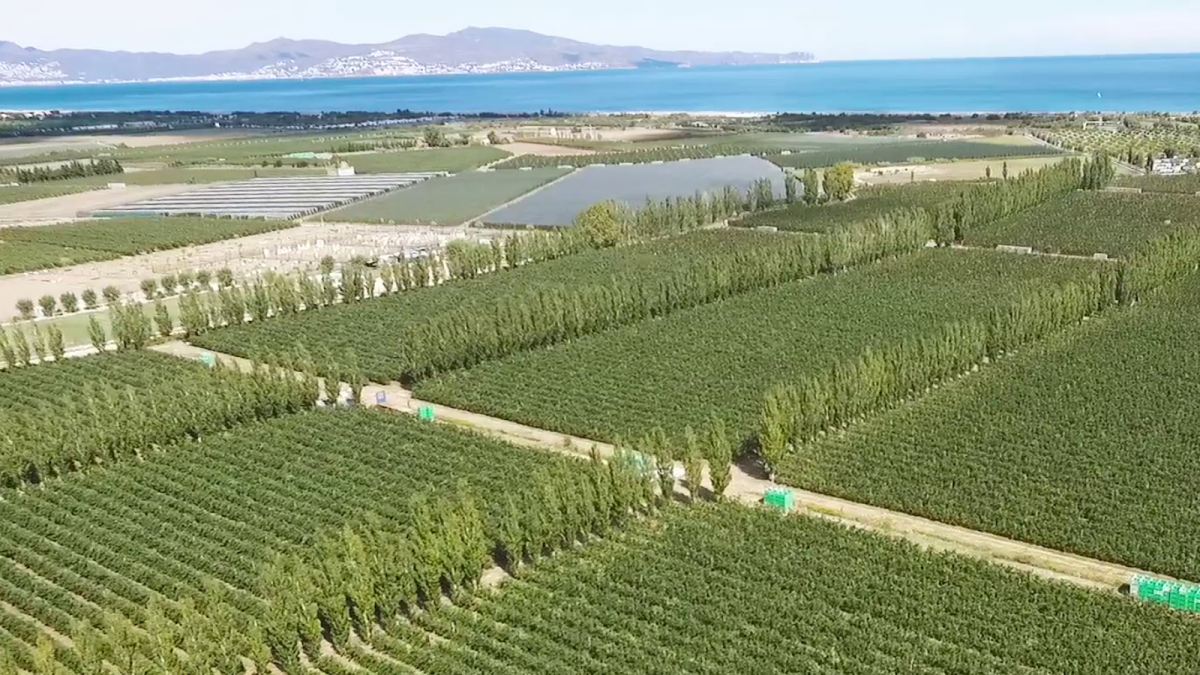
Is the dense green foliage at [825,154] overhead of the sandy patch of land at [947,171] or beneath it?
overhead

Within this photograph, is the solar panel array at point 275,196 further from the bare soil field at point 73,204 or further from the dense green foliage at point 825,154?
the dense green foliage at point 825,154

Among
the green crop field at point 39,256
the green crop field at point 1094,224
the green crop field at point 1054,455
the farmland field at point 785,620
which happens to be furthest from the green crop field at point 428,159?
the farmland field at point 785,620

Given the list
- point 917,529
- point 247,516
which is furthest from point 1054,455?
point 247,516

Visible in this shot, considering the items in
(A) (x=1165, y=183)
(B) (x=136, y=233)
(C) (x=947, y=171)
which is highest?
(C) (x=947, y=171)

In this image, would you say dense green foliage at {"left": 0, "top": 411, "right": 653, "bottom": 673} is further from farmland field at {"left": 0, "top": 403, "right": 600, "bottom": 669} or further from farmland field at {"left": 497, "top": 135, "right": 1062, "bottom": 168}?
farmland field at {"left": 497, "top": 135, "right": 1062, "bottom": 168}

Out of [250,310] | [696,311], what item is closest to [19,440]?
[250,310]

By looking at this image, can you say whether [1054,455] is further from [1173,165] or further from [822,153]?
[822,153]

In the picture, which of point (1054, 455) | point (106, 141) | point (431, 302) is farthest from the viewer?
point (106, 141)
